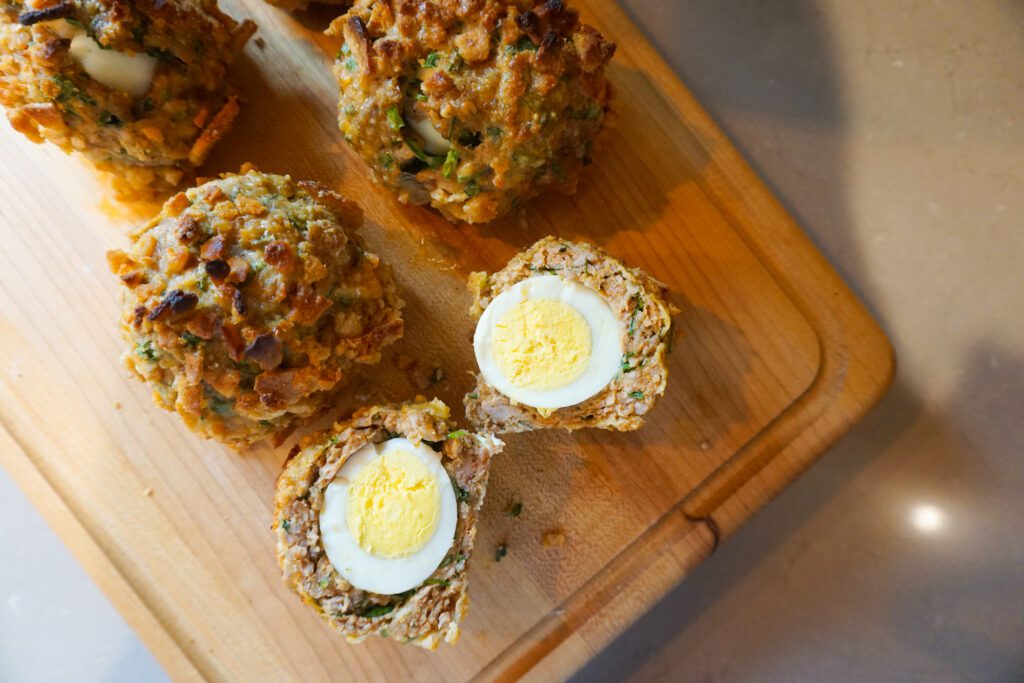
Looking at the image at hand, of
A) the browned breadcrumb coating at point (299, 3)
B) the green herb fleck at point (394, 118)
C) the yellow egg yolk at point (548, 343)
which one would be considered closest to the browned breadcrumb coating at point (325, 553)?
the yellow egg yolk at point (548, 343)

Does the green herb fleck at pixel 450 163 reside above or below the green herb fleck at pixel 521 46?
below

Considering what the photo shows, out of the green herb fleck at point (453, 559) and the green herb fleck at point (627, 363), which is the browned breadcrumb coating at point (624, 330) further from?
the green herb fleck at point (453, 559)

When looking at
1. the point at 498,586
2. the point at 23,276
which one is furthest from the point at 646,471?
the point at 23,276

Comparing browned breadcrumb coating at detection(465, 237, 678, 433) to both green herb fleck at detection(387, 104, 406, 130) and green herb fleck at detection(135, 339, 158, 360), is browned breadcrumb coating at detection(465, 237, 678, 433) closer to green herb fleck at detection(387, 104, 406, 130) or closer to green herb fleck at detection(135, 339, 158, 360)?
green herb fleck at detection(387, 104, 406, 130)

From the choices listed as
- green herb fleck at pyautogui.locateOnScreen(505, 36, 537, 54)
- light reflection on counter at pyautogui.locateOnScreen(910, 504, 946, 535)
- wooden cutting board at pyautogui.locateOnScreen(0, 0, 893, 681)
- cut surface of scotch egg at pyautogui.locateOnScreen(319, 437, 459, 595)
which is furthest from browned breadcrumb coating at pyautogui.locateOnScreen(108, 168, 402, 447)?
light reflection on counter at pyautogui.locateOnScreen(910, 504, 946, 535)

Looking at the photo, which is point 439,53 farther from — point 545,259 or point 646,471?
point 646,471

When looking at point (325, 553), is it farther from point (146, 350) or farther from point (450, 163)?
point (450, 163)

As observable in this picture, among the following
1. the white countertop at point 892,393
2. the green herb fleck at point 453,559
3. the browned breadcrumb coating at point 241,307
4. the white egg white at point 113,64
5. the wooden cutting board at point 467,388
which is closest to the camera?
the browned breadcrumb coating at point 241,307

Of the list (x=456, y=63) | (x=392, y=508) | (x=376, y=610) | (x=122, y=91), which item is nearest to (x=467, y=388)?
(x=392, y=508)
